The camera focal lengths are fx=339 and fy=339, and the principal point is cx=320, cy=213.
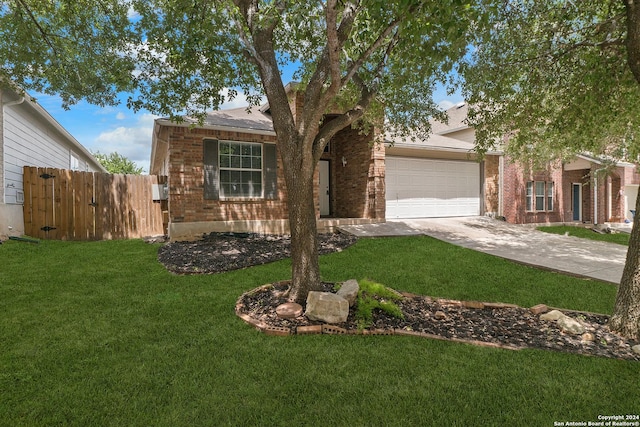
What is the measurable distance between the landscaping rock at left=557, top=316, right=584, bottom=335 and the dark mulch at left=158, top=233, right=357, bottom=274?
491 centimetres

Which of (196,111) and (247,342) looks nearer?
(247,342)

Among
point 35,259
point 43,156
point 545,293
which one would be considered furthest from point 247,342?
point 43,156

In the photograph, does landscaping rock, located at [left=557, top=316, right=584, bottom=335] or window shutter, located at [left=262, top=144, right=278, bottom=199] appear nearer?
landscaping rock, located at [left=557, top=316, right=584, bottom=335]

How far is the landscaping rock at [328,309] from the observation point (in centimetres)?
392

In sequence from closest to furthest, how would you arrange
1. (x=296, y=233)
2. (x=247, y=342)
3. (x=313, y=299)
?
(x=247, y=342), (x=313, y=299), (x=296, y=233)

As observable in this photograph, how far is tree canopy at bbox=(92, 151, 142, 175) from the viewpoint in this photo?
176 feet

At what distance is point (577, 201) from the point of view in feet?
63.6

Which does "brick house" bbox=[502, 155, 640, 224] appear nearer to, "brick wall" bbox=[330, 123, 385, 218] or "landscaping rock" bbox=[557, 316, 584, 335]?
"brick wall" bbox=[330, 123, 385, 218]

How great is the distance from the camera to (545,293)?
18.4 feet

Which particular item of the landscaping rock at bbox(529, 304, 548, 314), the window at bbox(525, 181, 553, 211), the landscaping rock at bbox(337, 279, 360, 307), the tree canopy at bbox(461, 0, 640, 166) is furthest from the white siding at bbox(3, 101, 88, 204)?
the window at bbox(525, 181, 553, 211)

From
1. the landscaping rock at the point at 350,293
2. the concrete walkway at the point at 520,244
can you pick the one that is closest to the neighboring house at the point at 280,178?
the concrete walkway at the point at 520,244

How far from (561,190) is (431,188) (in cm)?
871

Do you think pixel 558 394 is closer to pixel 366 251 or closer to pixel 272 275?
pixel 272 275

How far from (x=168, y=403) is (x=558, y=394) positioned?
2.95 meters
